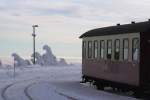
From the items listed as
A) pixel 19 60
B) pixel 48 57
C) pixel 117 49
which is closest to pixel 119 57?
pixel 117 49

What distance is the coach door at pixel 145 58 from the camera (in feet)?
84.0

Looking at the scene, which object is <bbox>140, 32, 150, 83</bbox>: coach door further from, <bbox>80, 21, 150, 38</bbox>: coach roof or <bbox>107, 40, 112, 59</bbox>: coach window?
<bbox>107, 40, 112, 59</bbox>: coach window

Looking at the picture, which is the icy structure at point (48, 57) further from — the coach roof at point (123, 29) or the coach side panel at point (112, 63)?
the coach roof at point (123, 29)

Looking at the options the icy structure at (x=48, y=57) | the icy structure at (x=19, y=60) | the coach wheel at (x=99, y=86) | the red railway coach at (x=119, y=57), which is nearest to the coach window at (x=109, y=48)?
the red railway coach at (x=119, y=57)

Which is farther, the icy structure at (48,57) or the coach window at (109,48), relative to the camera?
the icy structure at (48,57)

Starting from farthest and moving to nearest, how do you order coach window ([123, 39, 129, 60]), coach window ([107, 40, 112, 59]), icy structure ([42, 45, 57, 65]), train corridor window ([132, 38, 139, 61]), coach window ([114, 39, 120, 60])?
icy structure ([42, 45, 57, 65])
coach window ([107, 40, 112, 59])
coach window ([114, 39, 120, 60])
coach window ([123, 39, 129, 60])
train corridor window ([132, 38, 139, 61])

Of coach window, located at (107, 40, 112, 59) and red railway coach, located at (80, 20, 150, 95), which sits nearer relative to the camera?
red railway coach, located at (80, 20, 150, 95)

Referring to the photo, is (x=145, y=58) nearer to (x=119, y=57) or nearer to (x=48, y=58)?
(x=119, y=57)

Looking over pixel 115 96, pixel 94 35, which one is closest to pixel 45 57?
pixel 94 35

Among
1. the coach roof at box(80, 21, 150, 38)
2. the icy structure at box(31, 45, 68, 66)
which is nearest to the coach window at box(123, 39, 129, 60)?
the coach roof at box(80, 21, 150, 38)

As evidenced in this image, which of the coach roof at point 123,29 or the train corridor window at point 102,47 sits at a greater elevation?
the coach roof at point 123,29

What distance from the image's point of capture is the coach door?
84.0 ft

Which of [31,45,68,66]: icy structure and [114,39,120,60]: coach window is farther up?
[114,39,120,60]: coach window

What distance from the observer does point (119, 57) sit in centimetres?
2867
